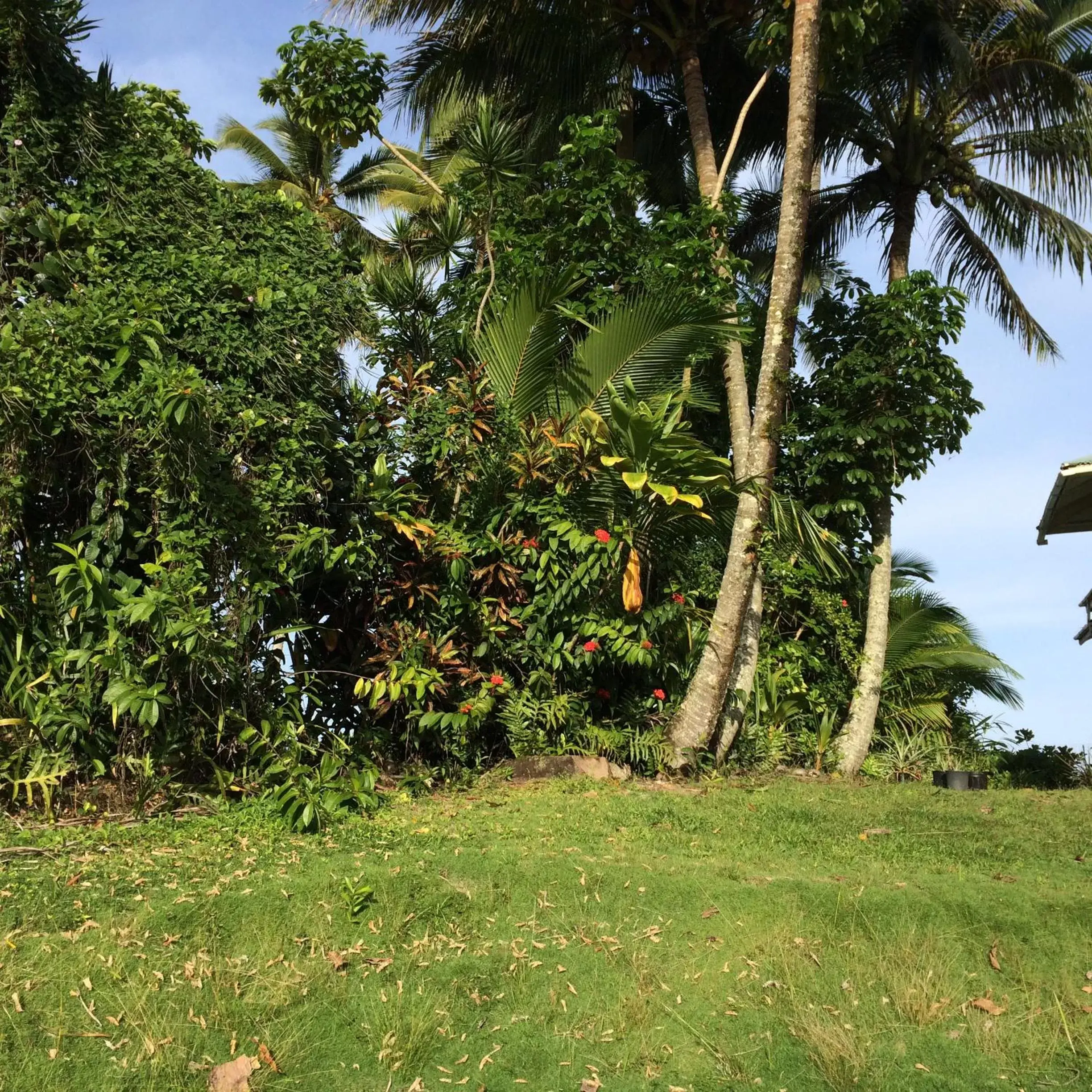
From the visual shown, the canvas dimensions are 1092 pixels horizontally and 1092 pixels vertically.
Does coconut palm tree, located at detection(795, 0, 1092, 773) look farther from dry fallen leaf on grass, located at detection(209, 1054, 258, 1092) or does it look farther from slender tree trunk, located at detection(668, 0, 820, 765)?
dry fallen leaf on grass, located at detection(209, 1054, 258, 1092)

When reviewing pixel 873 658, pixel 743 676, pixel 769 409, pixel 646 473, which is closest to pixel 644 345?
pixel 769 409

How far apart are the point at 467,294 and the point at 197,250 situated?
3006mm

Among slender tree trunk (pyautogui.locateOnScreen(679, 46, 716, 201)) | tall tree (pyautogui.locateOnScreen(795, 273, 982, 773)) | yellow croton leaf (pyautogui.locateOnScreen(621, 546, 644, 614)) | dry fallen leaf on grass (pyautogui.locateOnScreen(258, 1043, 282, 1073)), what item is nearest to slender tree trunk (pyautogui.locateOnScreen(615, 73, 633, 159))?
slender tree trunk (pyautogui.locateOnScreen(679, 46, 716, 201))

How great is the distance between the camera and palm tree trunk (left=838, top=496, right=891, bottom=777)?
1152 cm

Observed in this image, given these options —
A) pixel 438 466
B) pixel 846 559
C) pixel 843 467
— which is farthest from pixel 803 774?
pixel 438 466

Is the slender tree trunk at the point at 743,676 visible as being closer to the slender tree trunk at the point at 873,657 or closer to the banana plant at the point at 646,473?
the banana plant at the point at 646,473

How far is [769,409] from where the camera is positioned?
8867 mm

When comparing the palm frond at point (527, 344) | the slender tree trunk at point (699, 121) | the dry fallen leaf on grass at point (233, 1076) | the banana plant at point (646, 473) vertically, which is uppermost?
the slender tree trunk at point (699, 121)

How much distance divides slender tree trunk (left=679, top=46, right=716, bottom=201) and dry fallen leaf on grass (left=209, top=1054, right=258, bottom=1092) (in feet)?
29.9

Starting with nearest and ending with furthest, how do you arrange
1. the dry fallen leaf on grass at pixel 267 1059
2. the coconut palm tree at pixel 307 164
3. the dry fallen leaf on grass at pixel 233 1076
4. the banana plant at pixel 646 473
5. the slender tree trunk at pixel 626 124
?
the dry fallen leaf on grass at pixel 233 1076, the dry fallen leaf on grass at pixel 267 1059, the banana plant at pixel 646 473, the slender tree trunk at pixel 626 124, the coconut palm tree at pixel 307 164

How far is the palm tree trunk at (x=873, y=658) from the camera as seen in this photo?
37.8 feet

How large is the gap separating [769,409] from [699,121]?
159 inches

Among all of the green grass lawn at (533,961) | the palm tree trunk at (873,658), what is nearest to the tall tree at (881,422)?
the palm tree trunk at (873,658)

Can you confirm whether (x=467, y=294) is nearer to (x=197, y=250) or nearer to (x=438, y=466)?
(x=438, y=466)
